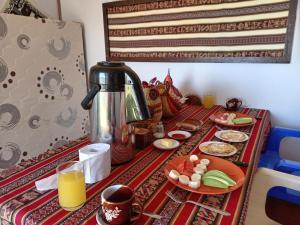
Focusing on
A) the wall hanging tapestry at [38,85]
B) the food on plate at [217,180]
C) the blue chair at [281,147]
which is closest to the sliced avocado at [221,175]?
the food on plate at [217,180]

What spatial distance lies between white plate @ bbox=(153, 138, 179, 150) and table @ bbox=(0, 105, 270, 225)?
19mm

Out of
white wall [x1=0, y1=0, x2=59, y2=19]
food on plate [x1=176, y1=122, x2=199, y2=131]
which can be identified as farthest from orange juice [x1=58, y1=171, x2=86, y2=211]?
white wall [x1=0, y1=0, x2=59, y2=19]

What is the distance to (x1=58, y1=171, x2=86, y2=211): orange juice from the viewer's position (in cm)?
60

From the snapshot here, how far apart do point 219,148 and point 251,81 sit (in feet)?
2.83

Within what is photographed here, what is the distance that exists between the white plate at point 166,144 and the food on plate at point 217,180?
26 centimetres

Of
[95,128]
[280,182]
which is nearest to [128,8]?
[95,128]

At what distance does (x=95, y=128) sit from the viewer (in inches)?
33.6

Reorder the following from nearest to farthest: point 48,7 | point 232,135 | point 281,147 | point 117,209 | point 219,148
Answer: point 117,209 < point 219,148 < point 232,135 < point 281,147 < point 48,7

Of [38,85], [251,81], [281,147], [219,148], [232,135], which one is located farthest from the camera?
[38,85]

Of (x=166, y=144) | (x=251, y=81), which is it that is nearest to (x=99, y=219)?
(x=166, y=144)

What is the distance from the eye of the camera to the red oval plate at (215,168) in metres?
0.66

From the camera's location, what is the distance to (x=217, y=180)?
27.1 inches

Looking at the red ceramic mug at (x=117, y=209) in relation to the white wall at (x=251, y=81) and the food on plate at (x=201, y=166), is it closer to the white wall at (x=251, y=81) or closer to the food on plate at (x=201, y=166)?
the food on plate at (x=201, y=166)

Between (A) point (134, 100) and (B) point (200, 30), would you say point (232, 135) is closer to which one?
(A) point (134, 100)
